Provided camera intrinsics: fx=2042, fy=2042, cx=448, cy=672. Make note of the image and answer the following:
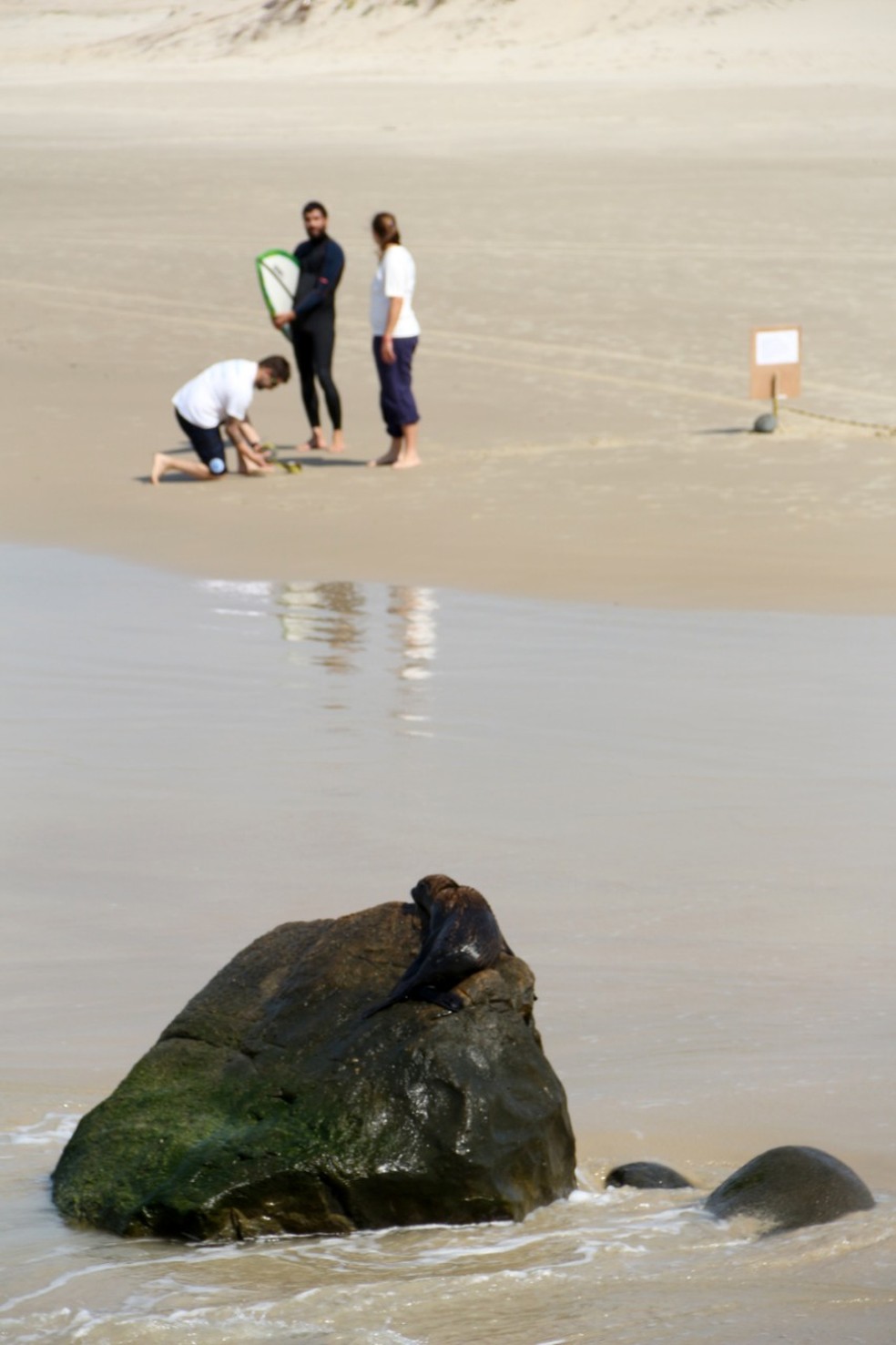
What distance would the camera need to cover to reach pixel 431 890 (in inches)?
144

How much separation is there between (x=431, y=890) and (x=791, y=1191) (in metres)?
0.81

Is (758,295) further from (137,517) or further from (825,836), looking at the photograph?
(825,836)

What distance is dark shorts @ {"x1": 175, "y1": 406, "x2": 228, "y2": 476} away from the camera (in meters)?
Result: 11.8

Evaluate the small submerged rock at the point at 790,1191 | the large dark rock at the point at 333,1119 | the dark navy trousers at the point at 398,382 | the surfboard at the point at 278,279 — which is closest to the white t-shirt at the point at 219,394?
the dark navy trousers at the point at 398,382

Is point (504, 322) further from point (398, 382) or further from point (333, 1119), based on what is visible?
point (333, 1119)

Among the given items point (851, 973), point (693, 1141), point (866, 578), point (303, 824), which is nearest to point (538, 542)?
point (866, 578)

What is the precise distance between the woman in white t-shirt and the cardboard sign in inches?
94.5

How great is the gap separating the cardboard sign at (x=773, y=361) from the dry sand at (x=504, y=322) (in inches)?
11.5

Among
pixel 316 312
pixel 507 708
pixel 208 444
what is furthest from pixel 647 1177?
pixel 316 312

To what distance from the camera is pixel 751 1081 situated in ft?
13.1

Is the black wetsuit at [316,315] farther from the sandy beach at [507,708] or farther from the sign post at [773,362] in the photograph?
the sign post at [773,362]

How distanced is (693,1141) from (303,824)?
212 centimetres

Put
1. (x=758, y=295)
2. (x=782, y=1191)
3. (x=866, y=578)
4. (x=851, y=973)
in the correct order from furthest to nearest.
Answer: (x=758, y=295)
(x=866, y=578)
(x=851, y=973)
(x=782, y=1191)

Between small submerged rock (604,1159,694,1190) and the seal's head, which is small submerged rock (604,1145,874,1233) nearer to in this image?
small submerged rock (604,1159,694,1190)
